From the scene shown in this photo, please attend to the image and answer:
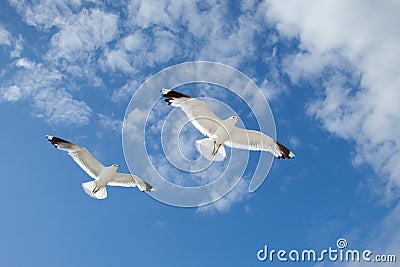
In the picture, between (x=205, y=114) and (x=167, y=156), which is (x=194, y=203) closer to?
(x=167, y=156)

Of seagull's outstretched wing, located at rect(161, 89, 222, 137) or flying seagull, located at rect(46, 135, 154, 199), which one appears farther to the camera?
flying seagull, located at rect(46, 135, 154, 199)

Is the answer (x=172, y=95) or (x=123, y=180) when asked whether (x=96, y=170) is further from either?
(x=172, y=95)

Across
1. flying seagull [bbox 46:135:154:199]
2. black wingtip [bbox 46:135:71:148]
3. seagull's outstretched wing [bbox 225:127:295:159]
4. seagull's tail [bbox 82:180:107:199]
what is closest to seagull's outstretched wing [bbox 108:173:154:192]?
flying seagull [bbox 46:135:154:199]

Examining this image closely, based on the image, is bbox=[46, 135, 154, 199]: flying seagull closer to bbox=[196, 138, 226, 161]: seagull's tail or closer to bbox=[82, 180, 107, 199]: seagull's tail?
bbox=[82, 180, 107, 199]: seagull's tail

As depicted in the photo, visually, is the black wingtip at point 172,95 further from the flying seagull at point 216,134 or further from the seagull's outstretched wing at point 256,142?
the seagull's outstretched wing at point 256,142

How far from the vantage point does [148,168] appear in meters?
14.7

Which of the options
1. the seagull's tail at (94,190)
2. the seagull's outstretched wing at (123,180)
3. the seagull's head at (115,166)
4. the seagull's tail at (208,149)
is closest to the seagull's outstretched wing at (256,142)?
the seagull's tail at (208,149)

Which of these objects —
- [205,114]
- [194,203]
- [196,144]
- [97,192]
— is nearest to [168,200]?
[194,203]

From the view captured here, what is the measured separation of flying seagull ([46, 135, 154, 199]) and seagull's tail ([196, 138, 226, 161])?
4.50 metres

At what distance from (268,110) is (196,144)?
284 centimetres

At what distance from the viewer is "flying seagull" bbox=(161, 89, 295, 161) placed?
1542cm

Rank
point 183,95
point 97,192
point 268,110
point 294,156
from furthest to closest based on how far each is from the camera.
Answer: point 97,192
point 294,156
point 183,95
point 268,110

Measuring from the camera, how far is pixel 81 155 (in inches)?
752

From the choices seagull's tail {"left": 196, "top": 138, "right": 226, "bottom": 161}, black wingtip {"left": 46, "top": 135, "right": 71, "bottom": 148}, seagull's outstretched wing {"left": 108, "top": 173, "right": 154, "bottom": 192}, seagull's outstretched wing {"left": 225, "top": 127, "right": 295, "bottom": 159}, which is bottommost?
seagull's tail {"left": 196, "top": 138, "right": 226, "bottom": 161}
